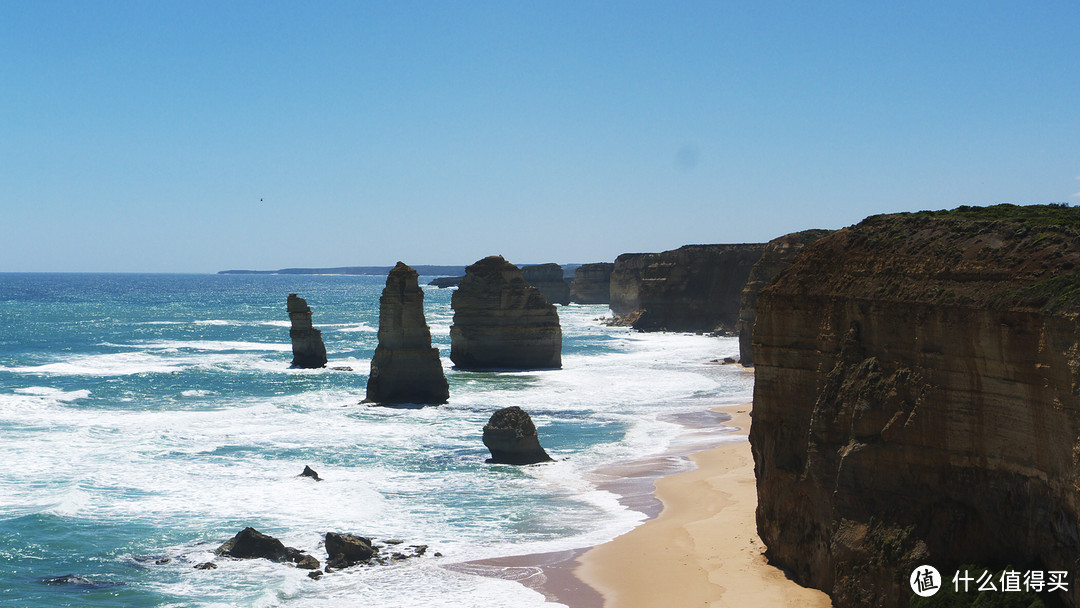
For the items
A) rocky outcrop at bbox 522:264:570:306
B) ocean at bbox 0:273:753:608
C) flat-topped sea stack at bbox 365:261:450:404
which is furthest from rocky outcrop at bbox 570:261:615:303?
flat-topped sea stack at bbox 365:261:450:404

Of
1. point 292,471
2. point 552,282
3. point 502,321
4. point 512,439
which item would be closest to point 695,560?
point 512,439

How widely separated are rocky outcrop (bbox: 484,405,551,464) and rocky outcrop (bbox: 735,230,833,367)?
25.3m

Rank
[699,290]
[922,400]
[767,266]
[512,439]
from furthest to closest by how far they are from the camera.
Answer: [699,290]
[767,266]
[512,439]
[922,400]

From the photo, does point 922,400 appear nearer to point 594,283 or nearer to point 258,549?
point 258,549

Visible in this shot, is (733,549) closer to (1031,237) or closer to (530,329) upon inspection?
(1031,237)

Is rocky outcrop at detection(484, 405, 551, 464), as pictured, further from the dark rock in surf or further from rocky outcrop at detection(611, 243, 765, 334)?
rocky outcrop at detection(611, 243, 765, 334)

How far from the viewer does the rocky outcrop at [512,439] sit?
104 feet

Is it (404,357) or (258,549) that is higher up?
(404,357)

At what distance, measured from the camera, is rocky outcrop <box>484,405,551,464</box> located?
31547mm

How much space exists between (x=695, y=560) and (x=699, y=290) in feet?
254

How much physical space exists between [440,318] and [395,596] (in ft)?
332

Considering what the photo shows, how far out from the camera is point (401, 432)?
38.0 m

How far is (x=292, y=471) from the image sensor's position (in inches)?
1207

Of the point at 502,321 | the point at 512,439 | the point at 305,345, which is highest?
the point at 502,321
